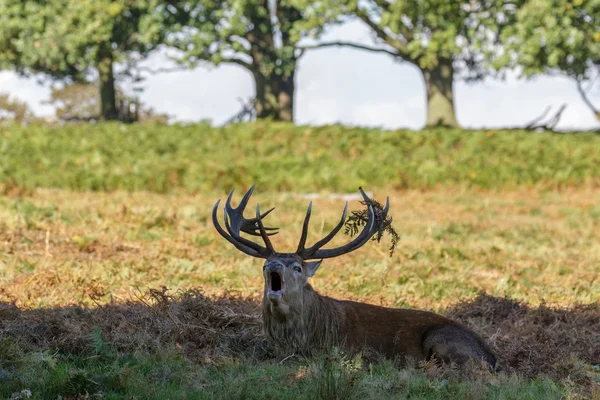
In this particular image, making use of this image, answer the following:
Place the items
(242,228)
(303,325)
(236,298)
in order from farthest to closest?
(236,298) → (242,228) → (303,325)

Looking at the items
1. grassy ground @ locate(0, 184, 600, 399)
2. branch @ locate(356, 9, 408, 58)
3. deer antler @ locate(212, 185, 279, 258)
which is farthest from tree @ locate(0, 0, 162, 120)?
deer antler @ locate(212, 185, 279, 258)

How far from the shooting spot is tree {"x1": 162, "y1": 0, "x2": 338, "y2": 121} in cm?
3144

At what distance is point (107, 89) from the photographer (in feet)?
116

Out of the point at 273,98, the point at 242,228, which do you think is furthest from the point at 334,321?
the point at 273,98

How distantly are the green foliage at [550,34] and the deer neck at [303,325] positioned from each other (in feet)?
72.7

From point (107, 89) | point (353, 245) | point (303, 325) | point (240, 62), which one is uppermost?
point (240, 62)

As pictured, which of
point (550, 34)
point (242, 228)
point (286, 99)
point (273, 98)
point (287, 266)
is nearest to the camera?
point (287, 266)

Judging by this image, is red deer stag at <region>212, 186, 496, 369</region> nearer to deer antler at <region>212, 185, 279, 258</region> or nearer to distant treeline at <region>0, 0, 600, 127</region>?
deer antler at <region>212, 185, 279, 258</region>

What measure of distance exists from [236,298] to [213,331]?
1683 millimetres

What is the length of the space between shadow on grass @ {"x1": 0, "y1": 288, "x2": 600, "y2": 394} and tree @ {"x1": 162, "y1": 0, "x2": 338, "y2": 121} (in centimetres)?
2141

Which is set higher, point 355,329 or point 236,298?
point 355,329

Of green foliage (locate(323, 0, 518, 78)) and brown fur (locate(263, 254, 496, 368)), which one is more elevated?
green foliage (locate(323, 0, 518, 78))

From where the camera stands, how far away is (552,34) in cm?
2814

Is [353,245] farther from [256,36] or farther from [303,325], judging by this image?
[256,36]
